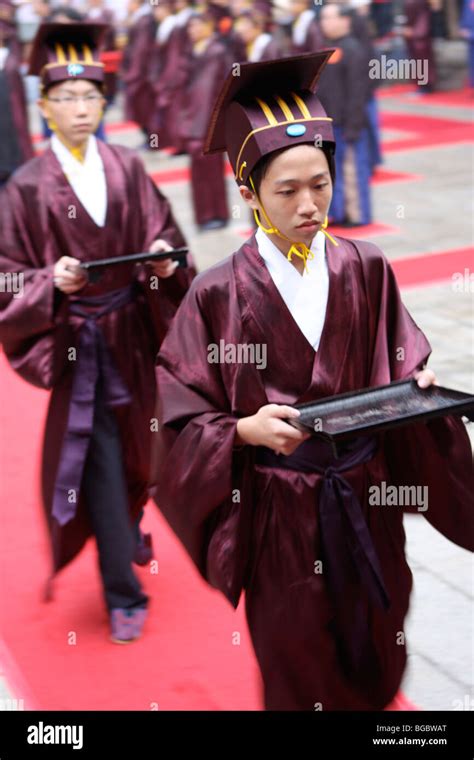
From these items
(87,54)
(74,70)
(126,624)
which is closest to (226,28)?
(87,54)

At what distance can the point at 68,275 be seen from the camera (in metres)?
4.15

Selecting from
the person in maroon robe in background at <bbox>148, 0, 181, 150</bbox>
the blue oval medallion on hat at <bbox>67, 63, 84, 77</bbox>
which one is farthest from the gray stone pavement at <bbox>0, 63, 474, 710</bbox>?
the blue oval medallion on hat at <bbox>67, 63, 84, 77</bbox>

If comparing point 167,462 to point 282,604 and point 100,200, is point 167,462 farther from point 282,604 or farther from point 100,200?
point 100,200

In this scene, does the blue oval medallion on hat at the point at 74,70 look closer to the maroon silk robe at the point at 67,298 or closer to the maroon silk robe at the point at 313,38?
the maroon silk robe at the point at 67,298

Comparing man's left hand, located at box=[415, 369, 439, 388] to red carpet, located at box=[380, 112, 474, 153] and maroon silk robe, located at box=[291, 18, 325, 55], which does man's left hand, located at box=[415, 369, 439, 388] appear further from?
red carpet, located at box=[380, 112, 474, 153]

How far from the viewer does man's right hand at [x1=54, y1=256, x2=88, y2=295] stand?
4.16 metres

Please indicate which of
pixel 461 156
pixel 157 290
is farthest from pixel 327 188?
pixel 461 156

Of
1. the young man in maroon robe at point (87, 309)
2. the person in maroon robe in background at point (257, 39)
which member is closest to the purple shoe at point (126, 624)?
the young man in maroon robe at point (87, 309)

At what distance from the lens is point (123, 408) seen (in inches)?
179

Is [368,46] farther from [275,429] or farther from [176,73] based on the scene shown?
[275,429]

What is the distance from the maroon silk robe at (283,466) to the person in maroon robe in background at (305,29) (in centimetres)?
811

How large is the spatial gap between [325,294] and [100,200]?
165 cm

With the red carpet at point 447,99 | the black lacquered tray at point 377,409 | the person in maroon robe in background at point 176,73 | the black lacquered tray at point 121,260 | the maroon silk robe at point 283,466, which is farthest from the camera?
the red carpet at point 447,99

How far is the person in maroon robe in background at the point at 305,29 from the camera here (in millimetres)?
10844
